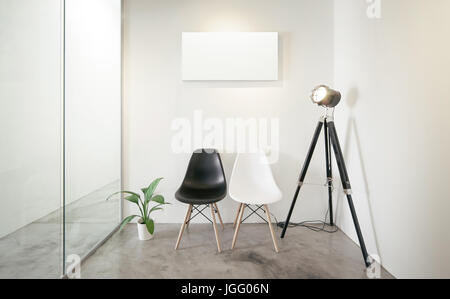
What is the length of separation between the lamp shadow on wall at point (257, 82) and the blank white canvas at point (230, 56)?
5 centimetres

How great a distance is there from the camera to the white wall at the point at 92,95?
161 cm

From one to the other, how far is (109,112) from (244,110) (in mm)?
1438

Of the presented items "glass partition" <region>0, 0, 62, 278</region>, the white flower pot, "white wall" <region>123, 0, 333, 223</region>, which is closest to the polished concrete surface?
"glass partition" <region>0, 0, 62, 278</region>

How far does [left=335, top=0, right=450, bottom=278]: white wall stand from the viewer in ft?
4.25

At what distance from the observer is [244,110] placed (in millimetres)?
2432

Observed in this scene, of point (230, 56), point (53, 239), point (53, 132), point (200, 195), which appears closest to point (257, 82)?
point (230, 56)

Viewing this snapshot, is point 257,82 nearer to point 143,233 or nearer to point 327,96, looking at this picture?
point 327,96

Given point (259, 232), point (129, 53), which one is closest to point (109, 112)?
point (129, 53)

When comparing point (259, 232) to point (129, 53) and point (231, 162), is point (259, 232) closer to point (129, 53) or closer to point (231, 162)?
point (231, 162)

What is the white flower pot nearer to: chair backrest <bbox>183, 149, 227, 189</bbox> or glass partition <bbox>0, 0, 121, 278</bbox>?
glass partition <bbox>0, 0, 121, 278</bbox>

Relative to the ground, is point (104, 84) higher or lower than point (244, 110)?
higher

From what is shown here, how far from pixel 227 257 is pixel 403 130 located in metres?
1.70

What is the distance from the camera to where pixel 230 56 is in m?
2.34

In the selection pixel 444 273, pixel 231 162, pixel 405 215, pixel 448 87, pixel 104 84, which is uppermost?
pixel 104 84
